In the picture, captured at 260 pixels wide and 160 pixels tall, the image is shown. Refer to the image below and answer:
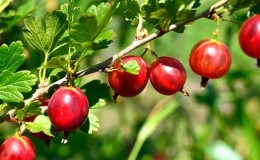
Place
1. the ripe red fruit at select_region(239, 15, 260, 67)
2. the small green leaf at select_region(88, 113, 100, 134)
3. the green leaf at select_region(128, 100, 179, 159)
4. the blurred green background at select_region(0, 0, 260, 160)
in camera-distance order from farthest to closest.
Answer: the blurred green background at select_region(0, 0, 260, 160), the green leaf at select_region(128, 100, 179, 159), the small green leaf at select_region(88, 113, 100, 134), the ripe red fruit at select_region(239, 15, 260, 67)

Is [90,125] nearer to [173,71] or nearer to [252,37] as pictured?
[173,71]

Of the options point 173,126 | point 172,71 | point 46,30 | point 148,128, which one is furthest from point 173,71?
point 173,126

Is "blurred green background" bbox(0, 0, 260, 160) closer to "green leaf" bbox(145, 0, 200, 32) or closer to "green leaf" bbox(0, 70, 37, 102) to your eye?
"green leaf" bbox(0, 70, 37, 102)

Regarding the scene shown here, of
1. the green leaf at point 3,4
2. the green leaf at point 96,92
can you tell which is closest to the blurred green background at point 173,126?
the green leaf at point 3,4

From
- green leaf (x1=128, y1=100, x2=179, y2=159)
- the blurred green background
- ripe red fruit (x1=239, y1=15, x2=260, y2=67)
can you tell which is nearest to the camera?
ripe red fruit (x1=239, y1=15, x2=260, y2=67)

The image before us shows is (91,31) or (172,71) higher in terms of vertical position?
(91,31)

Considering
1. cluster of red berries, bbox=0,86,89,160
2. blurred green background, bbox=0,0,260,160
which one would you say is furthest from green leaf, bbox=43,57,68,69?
blurred green background, bbox=0,0,260,160

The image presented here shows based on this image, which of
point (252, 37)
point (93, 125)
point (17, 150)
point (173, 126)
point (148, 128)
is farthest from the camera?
point (173, 126)
